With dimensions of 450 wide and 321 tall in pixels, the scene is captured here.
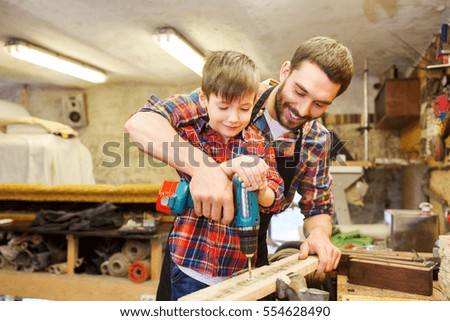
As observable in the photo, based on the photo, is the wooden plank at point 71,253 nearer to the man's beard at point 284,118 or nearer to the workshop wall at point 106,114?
the workshop wall at point 106,114

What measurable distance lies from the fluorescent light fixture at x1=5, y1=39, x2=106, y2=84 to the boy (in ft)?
2.06

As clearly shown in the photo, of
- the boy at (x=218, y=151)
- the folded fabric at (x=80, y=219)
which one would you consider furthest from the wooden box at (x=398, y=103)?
the folded fabric at (x=80, y=219)

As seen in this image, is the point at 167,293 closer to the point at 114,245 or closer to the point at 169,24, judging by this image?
the point at 169,24

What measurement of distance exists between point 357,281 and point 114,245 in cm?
178

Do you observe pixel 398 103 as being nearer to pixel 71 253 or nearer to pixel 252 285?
pixel 252 285

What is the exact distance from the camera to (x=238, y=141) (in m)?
1.04

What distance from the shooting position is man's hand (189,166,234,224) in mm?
868

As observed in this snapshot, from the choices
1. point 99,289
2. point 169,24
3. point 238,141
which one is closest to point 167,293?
point 238,141

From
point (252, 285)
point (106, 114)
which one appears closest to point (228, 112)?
point (252, 285)

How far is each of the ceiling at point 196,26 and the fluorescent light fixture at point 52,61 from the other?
0.08ft

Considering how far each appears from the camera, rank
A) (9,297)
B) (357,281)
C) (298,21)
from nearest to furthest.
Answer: (357,281) < (298,21) < (9,297)

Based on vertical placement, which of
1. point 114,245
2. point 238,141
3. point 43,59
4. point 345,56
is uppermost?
point 43,59

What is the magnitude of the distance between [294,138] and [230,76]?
1.02ft

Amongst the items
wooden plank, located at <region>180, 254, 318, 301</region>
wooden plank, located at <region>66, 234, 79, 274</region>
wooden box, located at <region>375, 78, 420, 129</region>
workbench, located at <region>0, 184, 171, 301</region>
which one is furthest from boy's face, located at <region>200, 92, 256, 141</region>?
wooden plank, located at <region>66, 234, 79, 274</region>
